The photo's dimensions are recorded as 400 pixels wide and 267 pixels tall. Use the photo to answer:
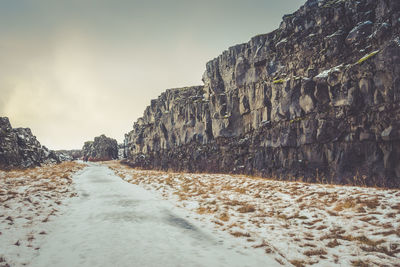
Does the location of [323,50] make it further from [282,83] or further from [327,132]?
[327,132]

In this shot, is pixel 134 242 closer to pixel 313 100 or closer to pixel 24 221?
pixel 24 221

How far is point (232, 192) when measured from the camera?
12508mm

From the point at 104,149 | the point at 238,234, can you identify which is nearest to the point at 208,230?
the point at 238,234

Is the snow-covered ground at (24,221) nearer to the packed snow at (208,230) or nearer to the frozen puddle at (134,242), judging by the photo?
the packed snow at (208,230)

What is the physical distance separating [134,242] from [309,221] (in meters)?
5.91

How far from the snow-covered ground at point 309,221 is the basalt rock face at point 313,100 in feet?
10.4

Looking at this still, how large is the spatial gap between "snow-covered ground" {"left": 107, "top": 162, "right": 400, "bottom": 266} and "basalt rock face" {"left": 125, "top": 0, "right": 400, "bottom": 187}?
318 centimetres

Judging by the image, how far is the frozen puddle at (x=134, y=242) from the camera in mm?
4691

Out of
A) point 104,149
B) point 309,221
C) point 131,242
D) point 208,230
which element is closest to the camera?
point 131,242

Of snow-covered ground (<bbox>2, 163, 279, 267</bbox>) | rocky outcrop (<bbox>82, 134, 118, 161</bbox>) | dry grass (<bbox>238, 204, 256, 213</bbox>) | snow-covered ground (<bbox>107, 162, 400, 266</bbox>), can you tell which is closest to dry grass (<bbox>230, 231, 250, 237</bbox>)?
snow-covered ground (<bbox>107, 162, 400, 266</bbox>)

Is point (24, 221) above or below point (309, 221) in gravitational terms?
above

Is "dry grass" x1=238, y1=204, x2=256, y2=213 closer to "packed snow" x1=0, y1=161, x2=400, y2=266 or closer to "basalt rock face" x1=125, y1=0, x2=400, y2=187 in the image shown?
"packed snow" x1=0, y1=161, x2=400, y2=266

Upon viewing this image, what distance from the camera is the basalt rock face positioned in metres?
16.2

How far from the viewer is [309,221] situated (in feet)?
24.2
